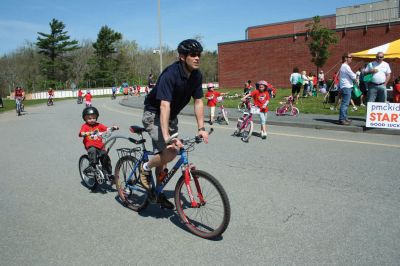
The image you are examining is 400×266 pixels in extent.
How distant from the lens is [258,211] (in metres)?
4.36

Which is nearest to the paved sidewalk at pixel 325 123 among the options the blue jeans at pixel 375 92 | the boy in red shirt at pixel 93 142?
the blue jeans at pixel 375 92

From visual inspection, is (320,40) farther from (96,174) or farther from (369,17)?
(96,174)

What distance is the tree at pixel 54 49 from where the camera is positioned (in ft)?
208

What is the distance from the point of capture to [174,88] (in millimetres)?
3771

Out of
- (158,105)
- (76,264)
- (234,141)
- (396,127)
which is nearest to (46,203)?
(76,264)

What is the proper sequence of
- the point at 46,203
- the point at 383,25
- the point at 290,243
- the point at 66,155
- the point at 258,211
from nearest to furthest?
1. the point at 290,243
2. the point at 258,211
3. the point at 46,203
4. the point at 66,155
5. the point at 383,25

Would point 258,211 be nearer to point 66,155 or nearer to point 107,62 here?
point 66,155

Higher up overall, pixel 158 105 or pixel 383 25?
pixel 383 25

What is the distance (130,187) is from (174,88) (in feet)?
5.32

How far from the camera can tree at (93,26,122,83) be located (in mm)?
65562

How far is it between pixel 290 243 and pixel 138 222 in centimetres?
179

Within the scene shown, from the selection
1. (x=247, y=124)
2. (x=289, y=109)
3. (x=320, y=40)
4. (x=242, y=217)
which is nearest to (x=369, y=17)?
(x=320, y=40)

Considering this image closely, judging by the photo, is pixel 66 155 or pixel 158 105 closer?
pixel 158 105

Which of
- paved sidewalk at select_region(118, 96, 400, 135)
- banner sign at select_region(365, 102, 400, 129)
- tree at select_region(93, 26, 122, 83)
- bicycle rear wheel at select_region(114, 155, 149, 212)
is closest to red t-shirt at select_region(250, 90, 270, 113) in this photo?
paved sidewalk at select_region(118, 96, 400, 135)
